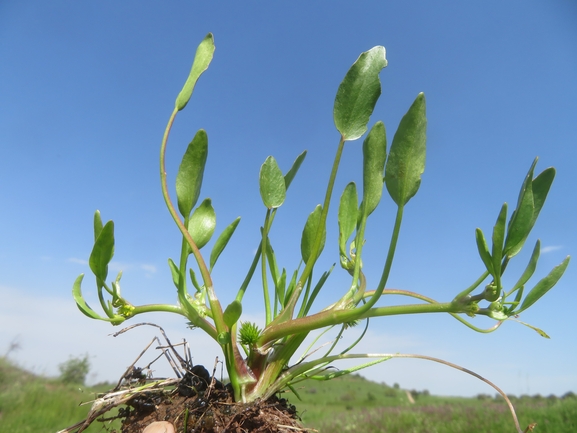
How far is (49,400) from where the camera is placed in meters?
3.00

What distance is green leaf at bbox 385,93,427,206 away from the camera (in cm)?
66

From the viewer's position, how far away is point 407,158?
68cm

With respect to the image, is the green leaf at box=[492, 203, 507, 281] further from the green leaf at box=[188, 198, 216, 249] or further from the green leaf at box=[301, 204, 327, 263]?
the green leaf at box=[188, 198, 216, 249]

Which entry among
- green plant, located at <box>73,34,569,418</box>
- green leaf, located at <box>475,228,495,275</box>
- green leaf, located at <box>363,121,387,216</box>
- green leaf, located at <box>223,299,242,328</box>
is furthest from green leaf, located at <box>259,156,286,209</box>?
green leaf, located at <box>475,228,495,275</box>

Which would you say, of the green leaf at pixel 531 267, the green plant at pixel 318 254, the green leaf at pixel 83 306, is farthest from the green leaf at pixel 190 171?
the green leaf at pixel 531 267

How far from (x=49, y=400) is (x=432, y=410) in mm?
3723

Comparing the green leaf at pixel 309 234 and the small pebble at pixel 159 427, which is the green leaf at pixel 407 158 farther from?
the small pebble at pixel 159 427

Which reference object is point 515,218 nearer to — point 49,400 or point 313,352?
point 313,352

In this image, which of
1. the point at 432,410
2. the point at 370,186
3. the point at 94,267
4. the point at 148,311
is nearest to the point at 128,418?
the point at 148,311

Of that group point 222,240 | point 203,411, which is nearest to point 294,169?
point 222,240

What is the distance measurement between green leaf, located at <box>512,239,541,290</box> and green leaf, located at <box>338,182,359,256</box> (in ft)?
1.16

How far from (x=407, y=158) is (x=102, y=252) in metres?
0.58

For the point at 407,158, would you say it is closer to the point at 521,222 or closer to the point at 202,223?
the point at 521,222

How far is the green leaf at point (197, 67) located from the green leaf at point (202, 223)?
26cm
